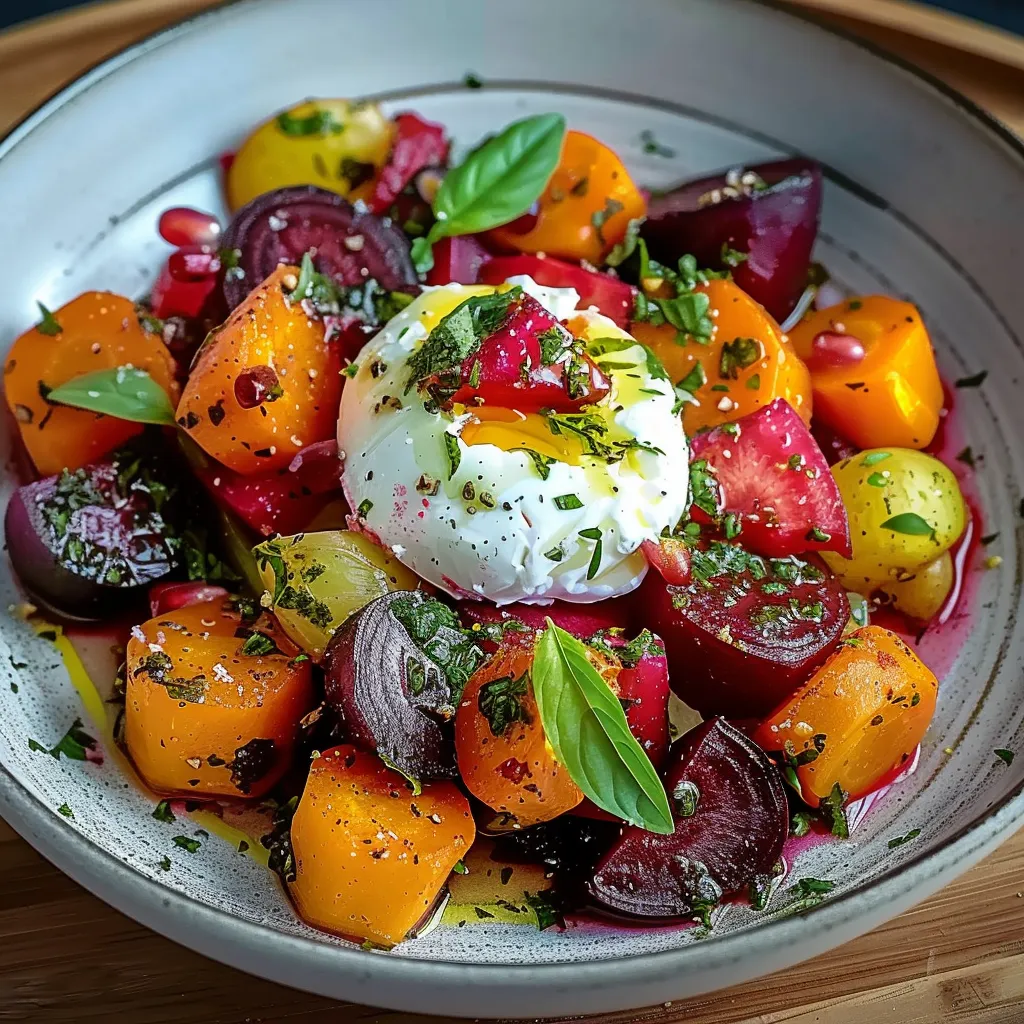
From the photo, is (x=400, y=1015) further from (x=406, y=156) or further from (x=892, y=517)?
(x=406, y=156)

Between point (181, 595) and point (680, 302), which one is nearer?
point (181, 595)

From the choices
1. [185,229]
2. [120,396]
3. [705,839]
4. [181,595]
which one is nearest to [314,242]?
[185,229]

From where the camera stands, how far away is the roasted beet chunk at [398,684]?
168cm

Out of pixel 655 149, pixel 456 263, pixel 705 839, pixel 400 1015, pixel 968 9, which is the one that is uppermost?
pixel 968 9

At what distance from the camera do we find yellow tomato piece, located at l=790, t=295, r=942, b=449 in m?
2.25

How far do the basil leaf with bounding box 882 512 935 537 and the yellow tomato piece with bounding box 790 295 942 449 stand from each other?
0.82 ft

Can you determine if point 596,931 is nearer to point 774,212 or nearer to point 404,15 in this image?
point 774,212

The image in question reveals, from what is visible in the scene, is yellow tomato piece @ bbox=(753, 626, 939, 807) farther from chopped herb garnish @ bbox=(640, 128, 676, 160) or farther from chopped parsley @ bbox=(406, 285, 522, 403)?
chopped herb garnish @ bbox=(640, 128, 676, 160)

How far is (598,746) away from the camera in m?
1.58

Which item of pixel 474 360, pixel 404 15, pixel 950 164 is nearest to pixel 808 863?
pixel 474 360

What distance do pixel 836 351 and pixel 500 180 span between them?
0.84 meters

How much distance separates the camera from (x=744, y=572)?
6.48ft

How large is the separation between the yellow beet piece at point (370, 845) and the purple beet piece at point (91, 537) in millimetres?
640

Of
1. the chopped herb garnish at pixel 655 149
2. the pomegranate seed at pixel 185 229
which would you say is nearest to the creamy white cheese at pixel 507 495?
the pomegranate seed at pixel 185 229
